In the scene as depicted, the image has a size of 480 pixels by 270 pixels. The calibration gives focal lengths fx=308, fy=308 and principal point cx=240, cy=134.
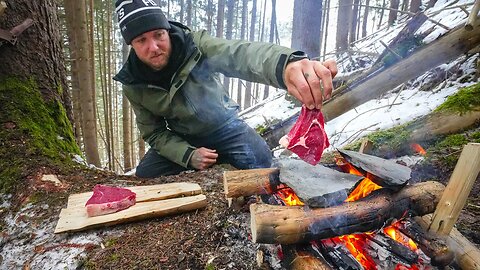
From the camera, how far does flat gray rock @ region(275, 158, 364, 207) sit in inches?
59.2

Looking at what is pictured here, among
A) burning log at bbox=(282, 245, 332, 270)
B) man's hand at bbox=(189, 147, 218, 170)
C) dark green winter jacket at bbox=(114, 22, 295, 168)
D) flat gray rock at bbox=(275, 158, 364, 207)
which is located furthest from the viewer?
man's hand at bbox=(189, 147, 218, 170)

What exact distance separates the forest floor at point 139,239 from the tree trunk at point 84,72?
3984 millimetres

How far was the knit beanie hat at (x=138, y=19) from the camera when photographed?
288 cm

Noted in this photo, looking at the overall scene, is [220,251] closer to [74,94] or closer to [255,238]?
[255,238]

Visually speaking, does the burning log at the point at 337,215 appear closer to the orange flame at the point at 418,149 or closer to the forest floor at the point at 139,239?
the forest floor at the point at 139,239

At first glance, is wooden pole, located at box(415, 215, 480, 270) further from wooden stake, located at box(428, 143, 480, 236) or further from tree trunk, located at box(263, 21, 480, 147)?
tree trunk, located at box(263, 21, 480, 147)

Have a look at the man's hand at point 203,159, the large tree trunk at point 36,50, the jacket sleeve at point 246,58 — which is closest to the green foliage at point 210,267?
the jacket sleeve at point 246,58

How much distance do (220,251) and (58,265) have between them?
91 centimetres

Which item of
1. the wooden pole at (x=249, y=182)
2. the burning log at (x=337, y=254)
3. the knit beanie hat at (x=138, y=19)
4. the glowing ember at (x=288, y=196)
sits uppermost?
the knit beanie hat at (x=138, y=19)

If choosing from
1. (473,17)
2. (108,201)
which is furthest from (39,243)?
(473,17)

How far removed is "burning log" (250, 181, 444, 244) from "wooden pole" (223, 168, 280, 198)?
42 cm

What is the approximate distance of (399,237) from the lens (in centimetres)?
174

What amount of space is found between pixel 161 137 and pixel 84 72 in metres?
3.36

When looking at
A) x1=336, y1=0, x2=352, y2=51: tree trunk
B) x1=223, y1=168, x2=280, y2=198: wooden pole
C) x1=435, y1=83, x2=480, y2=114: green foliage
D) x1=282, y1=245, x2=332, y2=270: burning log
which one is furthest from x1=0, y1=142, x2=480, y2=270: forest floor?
x1=336, y1=0, x2=352, y2=51: tree trunk
